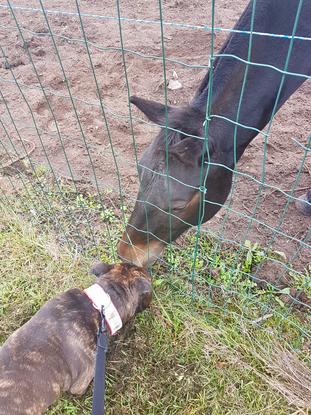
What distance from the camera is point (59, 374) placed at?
211 cm

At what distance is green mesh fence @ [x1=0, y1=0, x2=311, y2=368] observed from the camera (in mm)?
2664

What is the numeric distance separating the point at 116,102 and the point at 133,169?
1.19m

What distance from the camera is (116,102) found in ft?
15.1

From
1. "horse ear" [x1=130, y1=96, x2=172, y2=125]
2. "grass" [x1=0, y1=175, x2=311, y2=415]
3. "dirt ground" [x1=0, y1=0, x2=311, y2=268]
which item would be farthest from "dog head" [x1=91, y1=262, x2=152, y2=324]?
"horse ear" [x1=130, y1=96, x2=172, y2=125]

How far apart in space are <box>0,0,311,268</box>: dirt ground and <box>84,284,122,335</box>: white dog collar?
868mm

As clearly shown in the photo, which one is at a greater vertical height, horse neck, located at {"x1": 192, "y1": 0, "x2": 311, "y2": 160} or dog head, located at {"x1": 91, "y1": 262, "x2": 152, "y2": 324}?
horse neck, located at {"x1": 192, "y1": 0, "x2": 311, "y2": 160}

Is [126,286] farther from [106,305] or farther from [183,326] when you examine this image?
[183,326]

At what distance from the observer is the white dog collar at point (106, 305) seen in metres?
2.19

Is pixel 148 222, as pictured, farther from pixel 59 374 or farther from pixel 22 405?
pixel 22 405

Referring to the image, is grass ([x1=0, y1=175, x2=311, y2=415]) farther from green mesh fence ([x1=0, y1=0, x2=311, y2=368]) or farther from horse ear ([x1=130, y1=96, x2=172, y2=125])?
horse ear ([x1=130, y1=96, x2=172, y2=125])

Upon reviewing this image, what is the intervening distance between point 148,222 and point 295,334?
1.26 meters

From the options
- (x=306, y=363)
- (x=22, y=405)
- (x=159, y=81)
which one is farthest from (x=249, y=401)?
(x=159, y=81)

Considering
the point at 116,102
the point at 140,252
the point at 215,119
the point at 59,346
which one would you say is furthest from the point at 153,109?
the point at 116,102

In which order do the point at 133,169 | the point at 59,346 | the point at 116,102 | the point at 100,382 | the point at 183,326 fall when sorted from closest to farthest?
the point at 100,382 → the point at 59,346 → the point at 183,326 → the point at 133,169 → the point at 116,102
